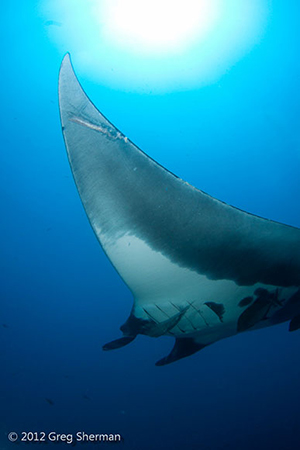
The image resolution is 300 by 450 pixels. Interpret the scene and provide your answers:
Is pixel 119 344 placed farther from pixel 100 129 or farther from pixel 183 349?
pixel 100 129

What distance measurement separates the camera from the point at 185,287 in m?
1.35

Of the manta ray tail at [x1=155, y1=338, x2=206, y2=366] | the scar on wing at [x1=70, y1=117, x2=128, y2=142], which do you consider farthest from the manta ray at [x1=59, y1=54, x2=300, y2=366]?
the manta ray tail at [x1=155, y1=338, x2=206, y2=366]

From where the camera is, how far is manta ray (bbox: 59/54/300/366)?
39.4 inches

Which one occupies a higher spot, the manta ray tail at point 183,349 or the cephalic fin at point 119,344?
the manta ray tail at point 183,349

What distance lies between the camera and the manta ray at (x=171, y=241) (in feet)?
3.28

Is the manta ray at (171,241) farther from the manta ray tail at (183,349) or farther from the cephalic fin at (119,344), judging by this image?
the manta ray tail at (183,349)

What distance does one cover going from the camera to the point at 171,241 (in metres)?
1.18

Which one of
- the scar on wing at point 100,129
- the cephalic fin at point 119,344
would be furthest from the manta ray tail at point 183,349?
the scar on wing at point 100,129

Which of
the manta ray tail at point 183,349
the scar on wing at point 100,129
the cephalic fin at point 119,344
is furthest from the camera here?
the manta ray tail at point 183,349

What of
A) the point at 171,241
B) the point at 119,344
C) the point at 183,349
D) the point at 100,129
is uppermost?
the point at 100,129

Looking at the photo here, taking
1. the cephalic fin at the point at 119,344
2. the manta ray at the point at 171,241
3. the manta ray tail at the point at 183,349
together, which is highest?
the manta ray at the point at 171,241

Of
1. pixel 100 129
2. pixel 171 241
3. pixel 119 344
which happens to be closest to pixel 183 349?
pixel 119 344

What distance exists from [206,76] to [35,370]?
6.21 meters

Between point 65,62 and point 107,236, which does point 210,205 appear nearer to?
point 107,236
